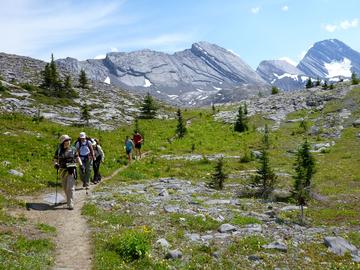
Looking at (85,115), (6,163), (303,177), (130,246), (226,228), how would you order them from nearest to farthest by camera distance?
(130,246), (226,228), (303,177), (6,163), (85,115)

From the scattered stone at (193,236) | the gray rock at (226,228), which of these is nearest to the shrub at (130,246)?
the scattered stone at (193,236)

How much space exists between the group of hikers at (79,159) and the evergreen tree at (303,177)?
11.0 m

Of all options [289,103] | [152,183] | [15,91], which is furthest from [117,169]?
[289,103]

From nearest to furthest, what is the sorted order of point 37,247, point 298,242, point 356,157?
point 37,247, point 298,242, point 356,157

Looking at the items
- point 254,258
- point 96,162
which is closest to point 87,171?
point 96,162

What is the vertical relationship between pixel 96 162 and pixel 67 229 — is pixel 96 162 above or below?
above

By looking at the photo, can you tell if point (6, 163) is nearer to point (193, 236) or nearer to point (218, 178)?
point (218, 178)

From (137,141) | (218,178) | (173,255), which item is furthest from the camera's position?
(137,141)

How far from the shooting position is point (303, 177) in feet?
74.6

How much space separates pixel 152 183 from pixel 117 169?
247 inches

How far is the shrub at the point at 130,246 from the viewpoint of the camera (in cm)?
1403

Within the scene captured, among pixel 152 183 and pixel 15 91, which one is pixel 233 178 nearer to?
pixel 152 183

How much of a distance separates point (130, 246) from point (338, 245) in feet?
26.2

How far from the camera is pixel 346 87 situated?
76750mm
